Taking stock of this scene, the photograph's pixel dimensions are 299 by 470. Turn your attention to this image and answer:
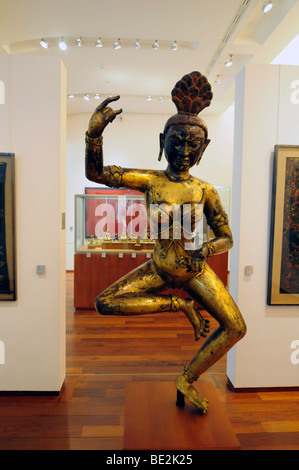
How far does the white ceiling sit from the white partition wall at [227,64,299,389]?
66.5 inches

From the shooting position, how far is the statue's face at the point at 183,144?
5.43 ft

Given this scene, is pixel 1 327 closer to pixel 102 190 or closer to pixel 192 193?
pixel 192 193

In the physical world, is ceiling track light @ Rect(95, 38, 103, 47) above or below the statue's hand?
above

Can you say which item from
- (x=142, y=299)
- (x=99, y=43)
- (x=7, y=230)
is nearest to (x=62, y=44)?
(x=99, y=43)

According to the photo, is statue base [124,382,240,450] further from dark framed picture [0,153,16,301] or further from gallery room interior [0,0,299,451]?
dark framed picture [0,153,16,301]

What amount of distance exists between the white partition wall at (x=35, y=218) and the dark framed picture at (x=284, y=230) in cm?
202

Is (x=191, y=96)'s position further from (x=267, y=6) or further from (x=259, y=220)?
(x=267, y=6)

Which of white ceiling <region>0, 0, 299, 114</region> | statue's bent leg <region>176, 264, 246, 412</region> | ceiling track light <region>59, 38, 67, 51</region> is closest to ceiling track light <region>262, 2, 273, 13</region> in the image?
white ceiling <region>0, 0, 299, 114</region>

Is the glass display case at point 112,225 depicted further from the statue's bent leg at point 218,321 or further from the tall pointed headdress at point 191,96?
the tall pointed headdress at point 191,96

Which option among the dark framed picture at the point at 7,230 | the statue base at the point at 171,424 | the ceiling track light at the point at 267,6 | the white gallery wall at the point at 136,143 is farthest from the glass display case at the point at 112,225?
the statue base at the point at 171,424

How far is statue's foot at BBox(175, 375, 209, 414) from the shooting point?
5.91ft

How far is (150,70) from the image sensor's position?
5891mm

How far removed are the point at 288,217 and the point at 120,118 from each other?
655 cm

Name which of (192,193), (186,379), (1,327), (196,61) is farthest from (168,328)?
(196,61)
